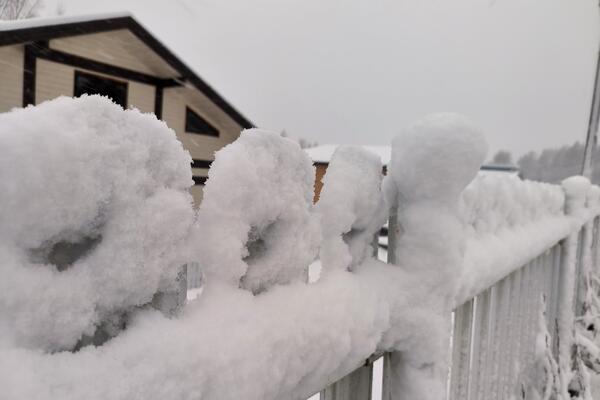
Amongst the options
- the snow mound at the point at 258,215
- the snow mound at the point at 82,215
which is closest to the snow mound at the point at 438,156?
the snow mound at the point at 258,215

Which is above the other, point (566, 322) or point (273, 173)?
point (273, 173)

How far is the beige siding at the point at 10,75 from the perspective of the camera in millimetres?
9578

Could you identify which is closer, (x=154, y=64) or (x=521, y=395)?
(x=521, y=395)

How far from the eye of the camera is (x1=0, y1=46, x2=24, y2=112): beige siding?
958cm

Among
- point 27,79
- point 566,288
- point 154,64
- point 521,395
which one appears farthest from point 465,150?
point 154,64

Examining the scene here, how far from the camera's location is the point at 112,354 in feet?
1.59

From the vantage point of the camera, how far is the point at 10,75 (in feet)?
31.7

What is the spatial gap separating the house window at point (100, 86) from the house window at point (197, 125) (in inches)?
75.1

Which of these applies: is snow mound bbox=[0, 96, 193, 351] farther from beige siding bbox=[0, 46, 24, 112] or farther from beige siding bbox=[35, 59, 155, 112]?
beige siding bbox=[0, 46, 24, 112]

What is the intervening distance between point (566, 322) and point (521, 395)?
1297mm

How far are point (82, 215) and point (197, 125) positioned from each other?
13732 millimetres

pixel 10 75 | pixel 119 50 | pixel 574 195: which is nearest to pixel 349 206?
pixel 574 195

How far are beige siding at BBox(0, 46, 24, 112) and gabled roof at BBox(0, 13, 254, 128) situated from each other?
1.53 ft

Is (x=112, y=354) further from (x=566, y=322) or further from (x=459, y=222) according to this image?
(x=566, y=322)
